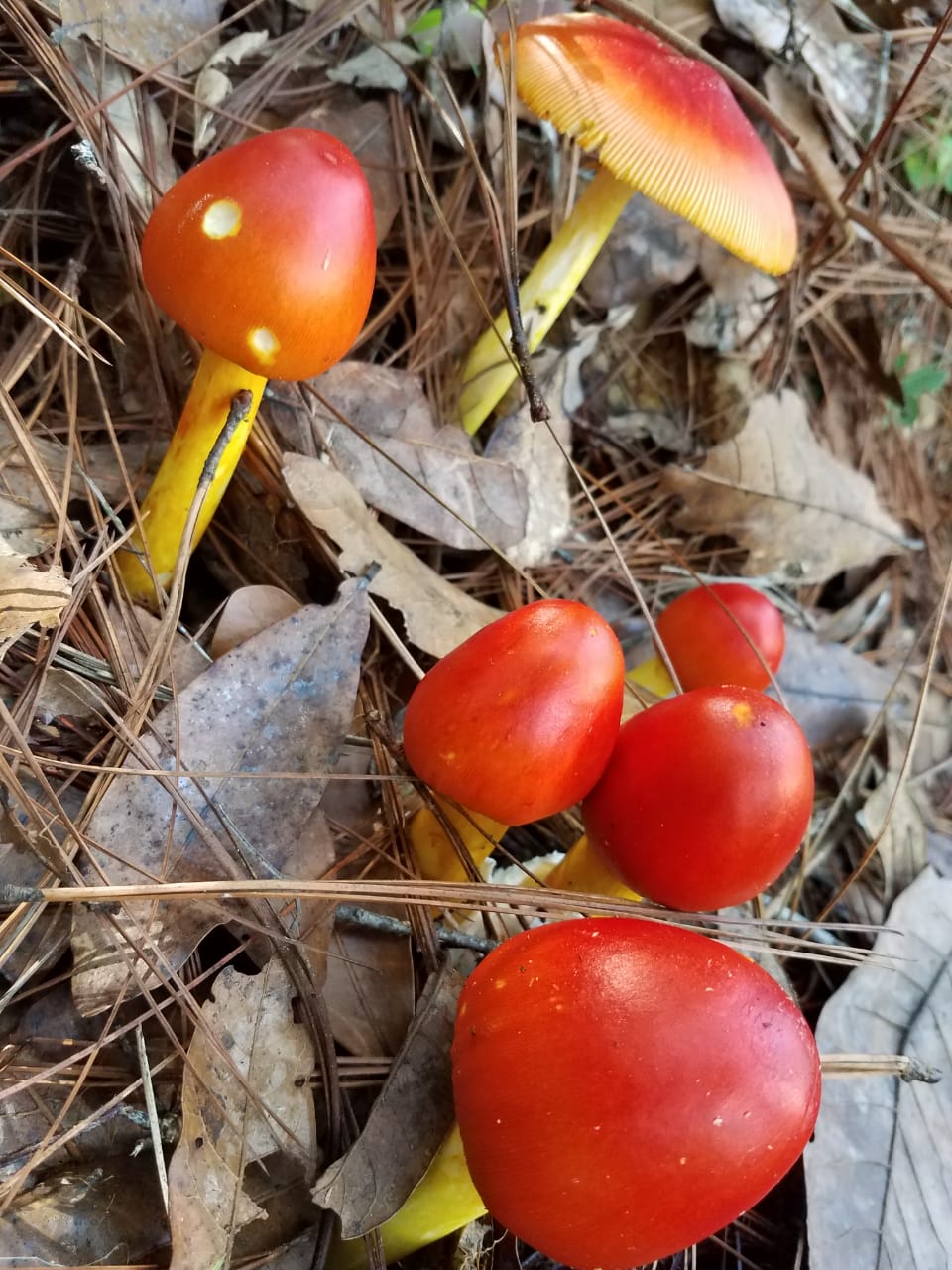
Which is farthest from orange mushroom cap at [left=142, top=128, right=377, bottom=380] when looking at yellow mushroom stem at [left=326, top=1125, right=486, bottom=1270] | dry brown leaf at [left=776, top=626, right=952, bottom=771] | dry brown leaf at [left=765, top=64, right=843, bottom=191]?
dry brown leaf at [left=765, top=64, right=843, bottom=191]

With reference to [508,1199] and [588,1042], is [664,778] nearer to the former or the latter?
[588,1042]

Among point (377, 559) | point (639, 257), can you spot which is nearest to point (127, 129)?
point (377, 559)

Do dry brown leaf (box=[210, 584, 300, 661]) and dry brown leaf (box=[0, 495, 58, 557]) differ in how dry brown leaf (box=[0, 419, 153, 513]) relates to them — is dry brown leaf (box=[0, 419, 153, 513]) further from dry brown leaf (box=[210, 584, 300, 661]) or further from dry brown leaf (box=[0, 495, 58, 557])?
dry brown leaf (box=[210, 584, 300, 661])

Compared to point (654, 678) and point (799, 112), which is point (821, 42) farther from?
point (654, 678)

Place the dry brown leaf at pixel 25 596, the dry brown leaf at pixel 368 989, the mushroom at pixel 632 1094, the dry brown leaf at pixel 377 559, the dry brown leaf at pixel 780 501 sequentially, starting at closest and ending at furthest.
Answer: the mushroom at pixel 632 1094 → the dry brown leaf at pixel 25 596 → the dry brown leaf at pixel 368 989 → the dry brown leaf at pixel 377 559 → the dry brown leaf at pixel 780 501

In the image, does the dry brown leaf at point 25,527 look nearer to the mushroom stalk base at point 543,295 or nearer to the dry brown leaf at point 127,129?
the dry brown leaf at point 127,129

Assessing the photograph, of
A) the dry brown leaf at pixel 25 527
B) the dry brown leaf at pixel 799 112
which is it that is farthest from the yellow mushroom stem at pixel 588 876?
the dry brown leaf at pixel 799 112
